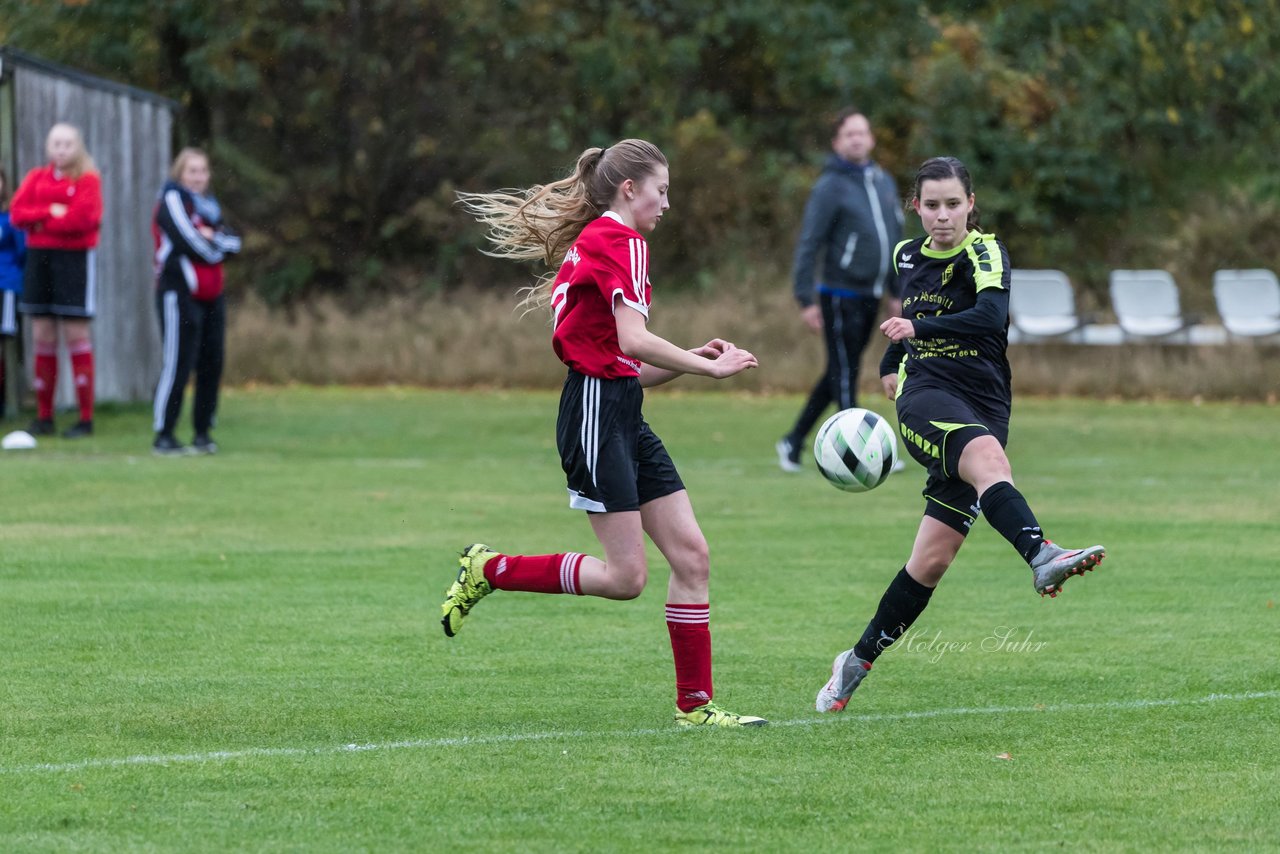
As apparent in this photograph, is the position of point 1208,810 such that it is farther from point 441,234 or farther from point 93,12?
point 93,12

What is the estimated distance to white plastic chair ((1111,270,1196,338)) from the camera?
22359 mm

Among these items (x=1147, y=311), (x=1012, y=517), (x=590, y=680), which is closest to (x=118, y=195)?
(x=1147, y=311)

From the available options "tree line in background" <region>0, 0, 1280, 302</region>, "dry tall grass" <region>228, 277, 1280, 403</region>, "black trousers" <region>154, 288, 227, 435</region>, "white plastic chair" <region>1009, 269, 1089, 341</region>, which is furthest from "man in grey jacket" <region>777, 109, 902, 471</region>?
"tree line in background" <region>0, 0, 1280, 302</region>

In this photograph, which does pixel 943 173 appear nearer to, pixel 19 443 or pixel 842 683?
pixel 842 683

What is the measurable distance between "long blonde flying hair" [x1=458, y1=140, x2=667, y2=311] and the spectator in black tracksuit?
778 centimetres

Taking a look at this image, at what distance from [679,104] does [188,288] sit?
19202 mm

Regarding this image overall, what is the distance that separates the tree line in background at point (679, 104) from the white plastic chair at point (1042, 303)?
5157 millimetres

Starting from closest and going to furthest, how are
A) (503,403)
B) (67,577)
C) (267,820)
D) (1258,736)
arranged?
(267,820), (1258,736), (67,577), (503,403)

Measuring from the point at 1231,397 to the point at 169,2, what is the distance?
1869 centimetres

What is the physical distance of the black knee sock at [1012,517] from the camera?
5625mm

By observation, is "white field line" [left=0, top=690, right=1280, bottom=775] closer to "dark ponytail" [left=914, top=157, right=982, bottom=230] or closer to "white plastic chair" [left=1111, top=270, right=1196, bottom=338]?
"dark ponytail" [left=914, top=157, right=982, bottom=230]

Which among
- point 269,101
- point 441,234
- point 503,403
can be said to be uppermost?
point 269,101

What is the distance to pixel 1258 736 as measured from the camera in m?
5.39

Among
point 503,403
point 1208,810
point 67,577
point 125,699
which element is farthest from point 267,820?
point 503,403
